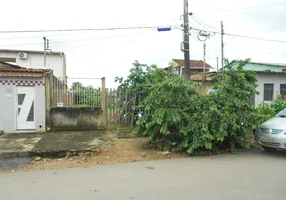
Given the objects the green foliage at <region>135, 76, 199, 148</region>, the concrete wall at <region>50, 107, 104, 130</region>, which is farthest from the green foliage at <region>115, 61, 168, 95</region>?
the green foliage at <region>135, 76, 199, 148</region>

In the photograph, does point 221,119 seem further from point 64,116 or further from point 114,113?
point 64,116

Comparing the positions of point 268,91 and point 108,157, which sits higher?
point 268,91

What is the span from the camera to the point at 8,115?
10.7 metres

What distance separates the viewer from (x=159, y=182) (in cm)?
517

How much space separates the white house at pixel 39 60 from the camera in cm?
2470

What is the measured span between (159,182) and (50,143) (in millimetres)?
4808

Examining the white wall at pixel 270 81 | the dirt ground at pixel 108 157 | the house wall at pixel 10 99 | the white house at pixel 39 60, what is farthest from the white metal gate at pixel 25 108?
the white house at pixel 39 60

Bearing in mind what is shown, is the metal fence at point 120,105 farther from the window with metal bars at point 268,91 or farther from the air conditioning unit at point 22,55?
the air conditioning unit at point 22,55

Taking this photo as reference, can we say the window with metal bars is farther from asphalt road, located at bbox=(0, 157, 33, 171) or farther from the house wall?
asphalt road, located at bbox=(0, 157, 33, 171)

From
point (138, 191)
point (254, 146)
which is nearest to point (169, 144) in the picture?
point (254, 146)

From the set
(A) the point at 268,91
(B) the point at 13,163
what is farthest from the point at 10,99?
(A) the point at 268,91

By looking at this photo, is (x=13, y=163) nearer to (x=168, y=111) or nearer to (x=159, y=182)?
(x=159, y=182)

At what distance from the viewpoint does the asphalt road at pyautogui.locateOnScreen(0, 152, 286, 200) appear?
4.48 meters

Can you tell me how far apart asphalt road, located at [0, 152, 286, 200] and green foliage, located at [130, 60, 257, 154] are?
1.08 meters
